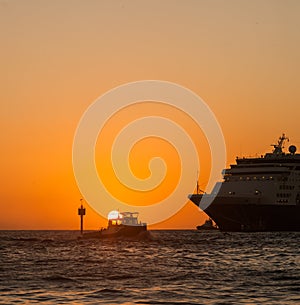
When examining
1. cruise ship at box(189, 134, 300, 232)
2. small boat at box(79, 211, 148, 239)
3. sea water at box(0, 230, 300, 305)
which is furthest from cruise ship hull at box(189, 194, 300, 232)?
sea water at box(0, 230, 300, 305)

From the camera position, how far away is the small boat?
10331 cm

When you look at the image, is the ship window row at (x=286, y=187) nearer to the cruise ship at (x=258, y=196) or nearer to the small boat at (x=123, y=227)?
the cruise ship at (x=258, y=196)

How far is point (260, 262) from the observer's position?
51.1 meters

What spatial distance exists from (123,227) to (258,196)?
29.5 meters

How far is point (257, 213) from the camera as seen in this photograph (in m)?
120

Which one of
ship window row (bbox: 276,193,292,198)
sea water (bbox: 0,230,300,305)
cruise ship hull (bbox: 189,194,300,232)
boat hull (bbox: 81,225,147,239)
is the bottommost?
sea water (bbox: 0,230,300,305)

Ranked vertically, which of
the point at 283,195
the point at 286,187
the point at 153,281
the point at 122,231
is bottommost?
the point at 153,281

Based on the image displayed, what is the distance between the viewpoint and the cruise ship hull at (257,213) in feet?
394

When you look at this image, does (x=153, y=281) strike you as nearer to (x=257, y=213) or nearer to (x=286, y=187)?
(x=257, y=213)

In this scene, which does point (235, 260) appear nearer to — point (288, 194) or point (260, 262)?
point (260, 262)

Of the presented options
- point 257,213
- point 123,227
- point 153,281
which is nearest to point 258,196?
point 257,213

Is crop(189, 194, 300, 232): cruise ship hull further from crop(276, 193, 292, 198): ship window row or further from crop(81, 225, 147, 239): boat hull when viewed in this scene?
crop(81, 225, 147, 239): boat hull

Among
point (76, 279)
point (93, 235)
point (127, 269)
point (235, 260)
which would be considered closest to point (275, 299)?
point (76, 279)

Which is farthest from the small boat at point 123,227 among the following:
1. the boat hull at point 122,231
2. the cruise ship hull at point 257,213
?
the cruise ship hull at point 257,213
